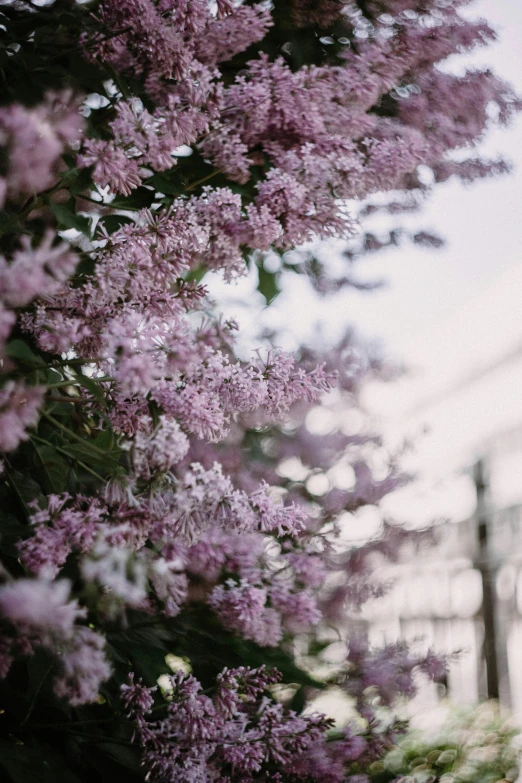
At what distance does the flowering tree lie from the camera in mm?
671

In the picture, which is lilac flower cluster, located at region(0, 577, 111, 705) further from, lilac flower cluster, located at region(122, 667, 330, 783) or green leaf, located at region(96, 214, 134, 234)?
green leaf, located at region(96, 214, 134, 234)

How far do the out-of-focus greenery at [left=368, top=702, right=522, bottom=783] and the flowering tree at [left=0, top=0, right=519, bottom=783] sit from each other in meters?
1.51

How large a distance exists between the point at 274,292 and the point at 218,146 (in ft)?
1.42

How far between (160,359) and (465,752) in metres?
2.75

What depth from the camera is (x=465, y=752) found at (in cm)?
288

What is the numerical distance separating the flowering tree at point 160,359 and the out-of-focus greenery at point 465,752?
1.51 m

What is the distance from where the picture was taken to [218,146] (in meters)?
1.05

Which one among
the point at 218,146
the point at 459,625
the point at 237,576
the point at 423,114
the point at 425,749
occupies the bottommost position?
the point at 459,625

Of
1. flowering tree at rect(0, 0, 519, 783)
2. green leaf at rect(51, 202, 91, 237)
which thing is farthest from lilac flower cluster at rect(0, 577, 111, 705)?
green leaf at rect(51, 202, 91, 237)

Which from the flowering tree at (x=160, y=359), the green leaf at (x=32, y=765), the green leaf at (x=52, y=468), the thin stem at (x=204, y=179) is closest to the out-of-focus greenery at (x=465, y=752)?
the flowering tree at (x=160, y=359)

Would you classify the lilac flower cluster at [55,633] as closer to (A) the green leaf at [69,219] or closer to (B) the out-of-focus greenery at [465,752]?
(A) the green leaf at [69,219]

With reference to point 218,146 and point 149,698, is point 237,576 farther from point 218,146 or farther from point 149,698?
point 218,146

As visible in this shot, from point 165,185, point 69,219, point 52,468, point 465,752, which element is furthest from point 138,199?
point 465,752

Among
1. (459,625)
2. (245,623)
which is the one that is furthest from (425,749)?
(245,623)
